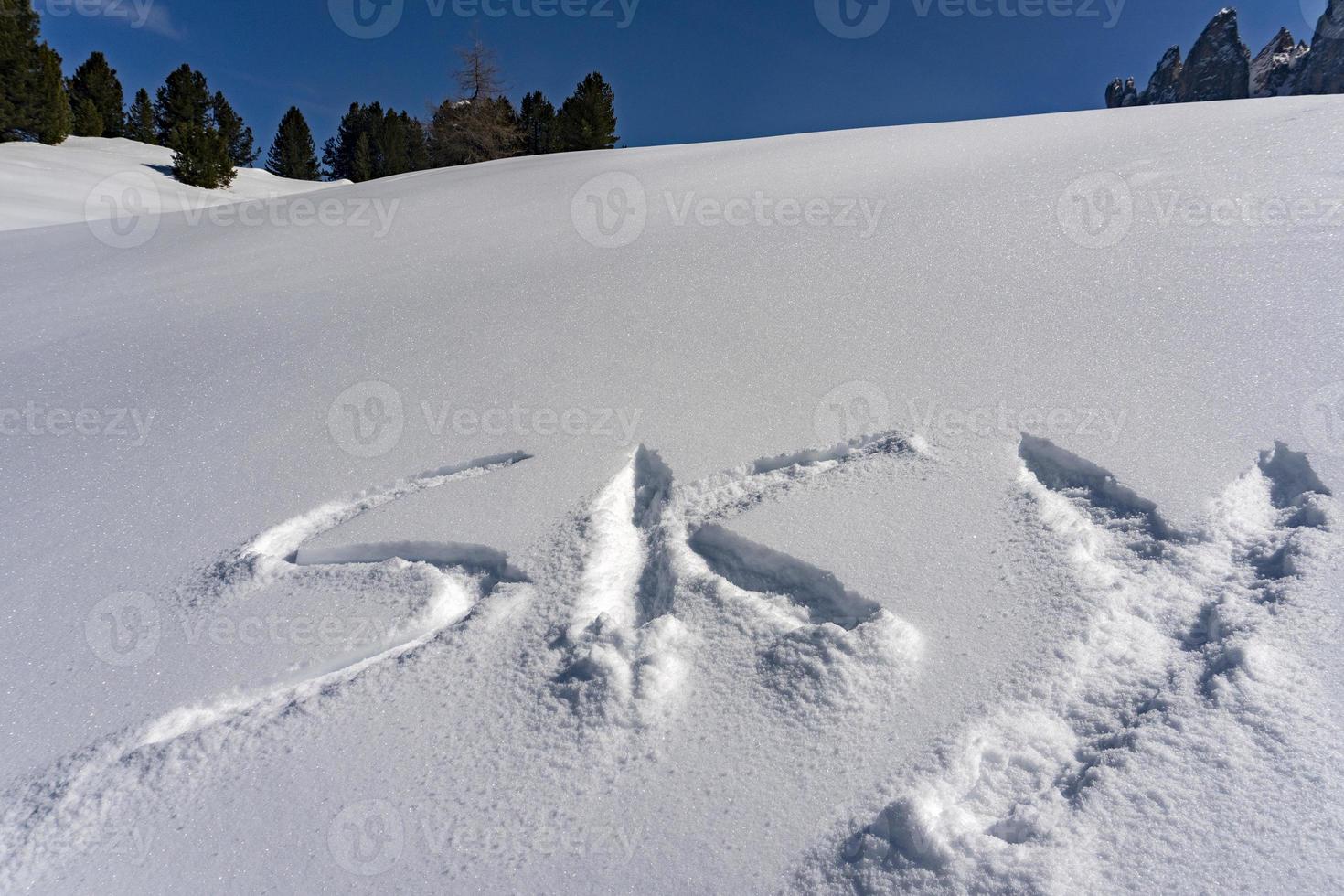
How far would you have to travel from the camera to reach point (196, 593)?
1.50m

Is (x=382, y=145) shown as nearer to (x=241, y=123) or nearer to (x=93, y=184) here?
(x=241, y=123)

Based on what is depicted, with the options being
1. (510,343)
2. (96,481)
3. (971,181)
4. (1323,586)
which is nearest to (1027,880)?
(1323,586)

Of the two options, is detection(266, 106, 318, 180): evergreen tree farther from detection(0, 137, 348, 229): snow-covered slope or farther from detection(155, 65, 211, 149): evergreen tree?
detection(0, 137, 348, 229): snow-covered slope

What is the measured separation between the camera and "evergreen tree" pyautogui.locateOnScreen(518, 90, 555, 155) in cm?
2286

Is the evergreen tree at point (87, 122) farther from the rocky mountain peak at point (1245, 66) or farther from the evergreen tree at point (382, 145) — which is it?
the rocky mountain peak at point (1245, 66)

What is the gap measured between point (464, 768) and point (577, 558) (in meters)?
0.49

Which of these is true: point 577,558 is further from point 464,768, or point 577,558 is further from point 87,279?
point 87,279

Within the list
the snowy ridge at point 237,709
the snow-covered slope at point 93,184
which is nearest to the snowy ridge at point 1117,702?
the snowy ridge at point 237,709

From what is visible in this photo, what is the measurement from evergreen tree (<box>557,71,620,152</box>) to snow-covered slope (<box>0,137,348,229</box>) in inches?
299

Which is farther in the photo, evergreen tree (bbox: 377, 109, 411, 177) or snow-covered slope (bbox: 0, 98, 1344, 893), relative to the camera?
evergreen tree (bbox: 377, 109, 411, 177)

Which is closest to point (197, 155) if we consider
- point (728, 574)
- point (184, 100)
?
point (184, 100)

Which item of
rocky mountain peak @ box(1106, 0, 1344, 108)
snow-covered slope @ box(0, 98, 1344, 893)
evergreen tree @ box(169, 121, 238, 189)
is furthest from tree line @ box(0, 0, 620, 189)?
rocky mountain peak @ box(1106, 0, 1344, 108)

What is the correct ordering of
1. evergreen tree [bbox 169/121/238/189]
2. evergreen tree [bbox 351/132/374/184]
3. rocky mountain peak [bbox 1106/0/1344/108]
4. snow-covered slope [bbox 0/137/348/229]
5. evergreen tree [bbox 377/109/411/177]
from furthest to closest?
rocky mountain peak [bbox 1106/0/1344/108], evergreen tree [bbox 377/109/411/177], evergreen tree [bbox 351/132/374/184], evergreen tree [bbox 169/121/238/189], snow-covered slope [bbox 0/137/348/229]

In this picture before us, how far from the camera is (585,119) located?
20.8 metres
